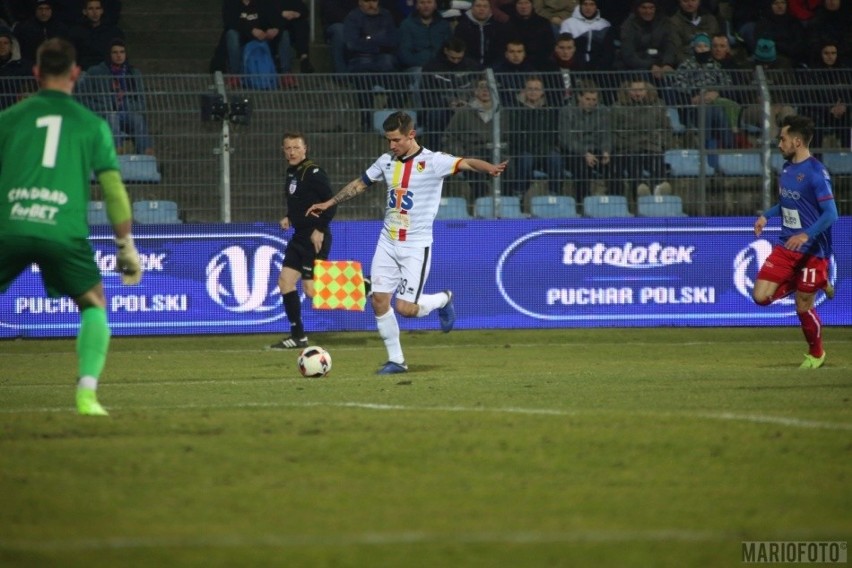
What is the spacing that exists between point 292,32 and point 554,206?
5.80 m

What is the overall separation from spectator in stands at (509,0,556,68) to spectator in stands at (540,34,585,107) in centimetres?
12

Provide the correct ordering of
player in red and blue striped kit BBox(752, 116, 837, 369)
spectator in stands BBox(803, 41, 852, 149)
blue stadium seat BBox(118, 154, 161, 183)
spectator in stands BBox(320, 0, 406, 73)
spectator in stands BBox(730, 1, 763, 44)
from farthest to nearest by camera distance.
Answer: spectator in stands BBox(730, 1, 763, 44), spectator in stands BBox(320, 0, 406, 73), spectator in stands BBox(803, 41, 852, 149), blue stadium seat BBox(118, 154, 161, 183), player in red and blue striped kit BBox(752, 116, 837, 369)

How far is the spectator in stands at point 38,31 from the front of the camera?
65.0 ft

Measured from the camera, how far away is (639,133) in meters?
17.6

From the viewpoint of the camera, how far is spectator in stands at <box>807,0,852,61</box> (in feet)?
68.2

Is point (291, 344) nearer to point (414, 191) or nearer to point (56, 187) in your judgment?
point (414, 191)

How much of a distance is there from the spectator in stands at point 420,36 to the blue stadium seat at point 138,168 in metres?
4.78

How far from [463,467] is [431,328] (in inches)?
436

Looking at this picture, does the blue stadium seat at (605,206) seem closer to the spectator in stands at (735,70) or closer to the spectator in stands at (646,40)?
the spectator in stands at (735,70)

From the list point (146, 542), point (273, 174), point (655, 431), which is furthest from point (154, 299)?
point (146, 542)

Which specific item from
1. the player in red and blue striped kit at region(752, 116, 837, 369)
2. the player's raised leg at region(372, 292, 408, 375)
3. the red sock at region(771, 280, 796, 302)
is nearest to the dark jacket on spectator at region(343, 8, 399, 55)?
the player's raised leg at region(372, 292, 408, 375)

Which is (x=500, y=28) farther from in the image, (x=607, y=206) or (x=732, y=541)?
(x=732, y=541)

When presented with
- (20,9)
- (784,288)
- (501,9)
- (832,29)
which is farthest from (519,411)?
(20,9)

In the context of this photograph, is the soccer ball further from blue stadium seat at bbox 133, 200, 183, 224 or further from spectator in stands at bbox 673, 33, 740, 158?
spectator in stands at bbox 673, 33, 740, 158
